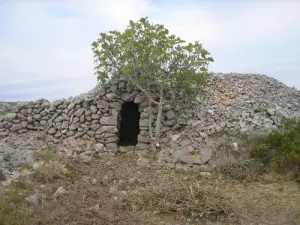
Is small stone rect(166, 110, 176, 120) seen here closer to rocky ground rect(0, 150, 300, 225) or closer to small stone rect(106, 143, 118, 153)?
small stone rect(106, 143, 118, 153)

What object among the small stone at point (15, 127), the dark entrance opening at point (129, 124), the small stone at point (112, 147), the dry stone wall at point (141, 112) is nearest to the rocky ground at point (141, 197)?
the small stone at point (112, 147)

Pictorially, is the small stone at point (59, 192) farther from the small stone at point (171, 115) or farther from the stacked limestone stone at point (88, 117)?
the small stone at point (171, 115)

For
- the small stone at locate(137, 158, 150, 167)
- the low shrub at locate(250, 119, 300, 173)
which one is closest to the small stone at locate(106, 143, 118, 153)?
the small stone at locate(137, 158, 150, 167)

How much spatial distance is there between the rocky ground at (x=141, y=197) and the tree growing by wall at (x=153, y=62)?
2.21 meters

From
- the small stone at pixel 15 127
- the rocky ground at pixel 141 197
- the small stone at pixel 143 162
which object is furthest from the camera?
the small stone at pixel 15 127

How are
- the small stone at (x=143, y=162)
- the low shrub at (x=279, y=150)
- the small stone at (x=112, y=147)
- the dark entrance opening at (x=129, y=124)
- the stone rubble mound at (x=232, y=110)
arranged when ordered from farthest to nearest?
the dark entrance opening at (x=129, y=124), the small stone at (x=112, y=147), the stone rubble mound at (x=232, y=110), the small stone at (x=143, y=162), the low shrub at (x=279, y=150)

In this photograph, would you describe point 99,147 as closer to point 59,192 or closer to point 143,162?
point 143,162

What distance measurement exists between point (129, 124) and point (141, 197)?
599 cm

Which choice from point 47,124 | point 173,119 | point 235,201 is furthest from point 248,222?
point 47,124

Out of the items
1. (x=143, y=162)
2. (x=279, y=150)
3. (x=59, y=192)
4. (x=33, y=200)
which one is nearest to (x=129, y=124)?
(x=143, y=162)

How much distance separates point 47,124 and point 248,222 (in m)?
6.53

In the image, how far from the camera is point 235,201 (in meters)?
6.31

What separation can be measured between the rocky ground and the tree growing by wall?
2213 mm

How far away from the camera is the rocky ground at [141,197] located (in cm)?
563
